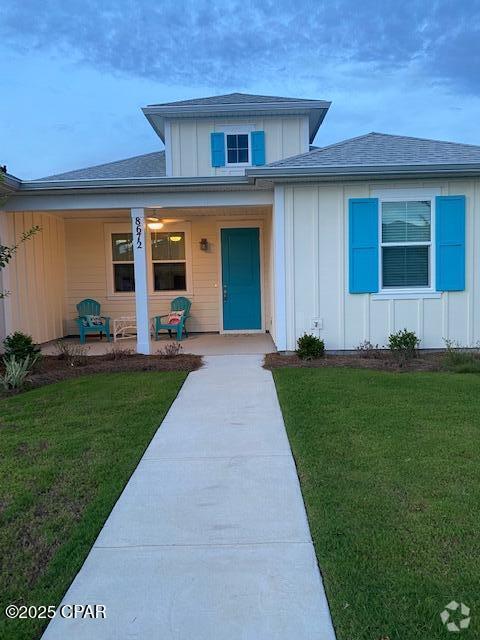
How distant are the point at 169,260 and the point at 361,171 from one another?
18.8ft

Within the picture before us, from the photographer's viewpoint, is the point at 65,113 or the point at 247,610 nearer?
the point at 247,610

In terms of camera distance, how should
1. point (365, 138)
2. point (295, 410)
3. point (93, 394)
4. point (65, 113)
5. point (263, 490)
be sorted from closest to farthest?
point (263, 490) → point (295, 410) → point (93, 394) → point (365, 138) → point (65, 113)

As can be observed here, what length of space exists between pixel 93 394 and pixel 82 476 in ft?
9.05

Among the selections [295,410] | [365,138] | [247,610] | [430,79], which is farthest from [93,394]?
[430,79]

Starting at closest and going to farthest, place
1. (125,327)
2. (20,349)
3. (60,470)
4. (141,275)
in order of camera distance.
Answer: (60,470), (20,349), (141,275), (125,327)

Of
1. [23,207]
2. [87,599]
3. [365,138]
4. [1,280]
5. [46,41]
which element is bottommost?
[87,599]

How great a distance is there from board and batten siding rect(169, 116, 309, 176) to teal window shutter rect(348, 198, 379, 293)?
4.88m

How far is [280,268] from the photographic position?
9.02 m

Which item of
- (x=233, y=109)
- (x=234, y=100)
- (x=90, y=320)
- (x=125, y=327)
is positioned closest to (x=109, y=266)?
(x=90, y=320)

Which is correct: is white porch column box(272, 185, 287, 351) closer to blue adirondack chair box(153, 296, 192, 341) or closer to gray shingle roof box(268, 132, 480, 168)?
gray shingle roof box(268, 132, 480, 168)

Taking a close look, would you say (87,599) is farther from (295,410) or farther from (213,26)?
(213,26)

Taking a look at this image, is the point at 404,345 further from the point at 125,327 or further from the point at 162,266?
the point at 162,266

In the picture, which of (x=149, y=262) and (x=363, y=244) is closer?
(x=363, y=244)

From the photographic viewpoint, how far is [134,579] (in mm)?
2717
